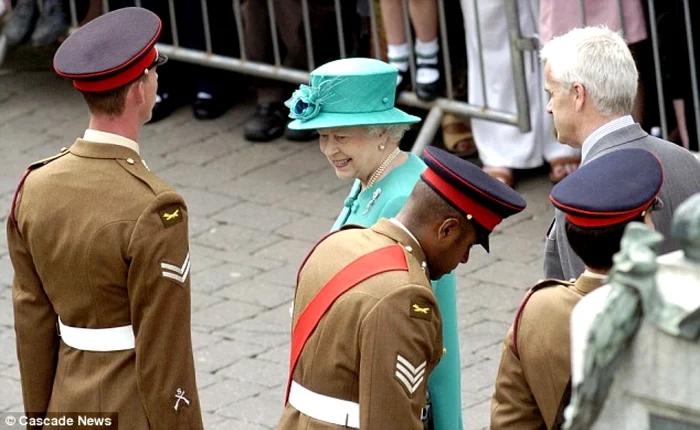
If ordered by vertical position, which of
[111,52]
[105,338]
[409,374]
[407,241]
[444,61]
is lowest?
[444,61]

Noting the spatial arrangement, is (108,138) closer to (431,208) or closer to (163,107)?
(431,208)

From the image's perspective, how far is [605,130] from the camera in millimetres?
4188

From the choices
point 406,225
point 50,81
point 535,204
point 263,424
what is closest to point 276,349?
point 263,424

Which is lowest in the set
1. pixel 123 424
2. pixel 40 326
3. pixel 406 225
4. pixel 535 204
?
pixel 535 204

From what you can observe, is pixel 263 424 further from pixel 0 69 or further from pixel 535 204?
pixel 0 69

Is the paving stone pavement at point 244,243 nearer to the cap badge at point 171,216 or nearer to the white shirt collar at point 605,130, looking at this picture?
the white shirt collar at point 605,130

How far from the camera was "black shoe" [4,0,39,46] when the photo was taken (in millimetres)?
9141

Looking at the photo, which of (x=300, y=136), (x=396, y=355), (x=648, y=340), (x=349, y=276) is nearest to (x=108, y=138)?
(x=349, y=276)

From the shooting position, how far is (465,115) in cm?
773

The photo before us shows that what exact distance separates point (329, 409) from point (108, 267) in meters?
0.79

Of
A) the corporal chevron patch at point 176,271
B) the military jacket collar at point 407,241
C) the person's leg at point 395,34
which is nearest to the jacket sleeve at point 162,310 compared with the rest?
the corporal chevron patch at point 176,271

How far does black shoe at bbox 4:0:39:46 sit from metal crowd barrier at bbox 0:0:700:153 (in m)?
0.28

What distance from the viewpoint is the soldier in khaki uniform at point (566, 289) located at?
3.25 metres

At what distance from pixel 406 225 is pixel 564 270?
754 millimetres
